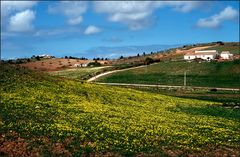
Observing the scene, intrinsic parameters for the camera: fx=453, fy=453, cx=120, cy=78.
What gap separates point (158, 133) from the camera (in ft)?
122

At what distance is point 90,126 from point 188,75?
135 metres

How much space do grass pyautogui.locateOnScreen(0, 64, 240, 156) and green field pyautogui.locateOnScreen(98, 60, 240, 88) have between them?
94.8 meters

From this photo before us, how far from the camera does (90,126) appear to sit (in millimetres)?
37125

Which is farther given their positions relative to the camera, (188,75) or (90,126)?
(188,75)

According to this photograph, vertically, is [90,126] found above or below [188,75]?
above

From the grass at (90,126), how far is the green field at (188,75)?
311ft

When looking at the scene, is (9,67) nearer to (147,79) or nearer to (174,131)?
(174,131)

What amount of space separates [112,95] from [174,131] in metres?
25.1

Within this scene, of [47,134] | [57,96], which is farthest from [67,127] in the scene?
[57,96]

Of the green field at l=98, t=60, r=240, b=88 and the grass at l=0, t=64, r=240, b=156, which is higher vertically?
the grass at l=0, t=64, r=240, b=156

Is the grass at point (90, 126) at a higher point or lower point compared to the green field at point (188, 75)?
higher

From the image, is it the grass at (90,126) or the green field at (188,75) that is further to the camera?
the green field at (188,75)

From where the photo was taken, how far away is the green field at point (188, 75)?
153625mm

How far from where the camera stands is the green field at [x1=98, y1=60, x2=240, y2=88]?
6048 inches
